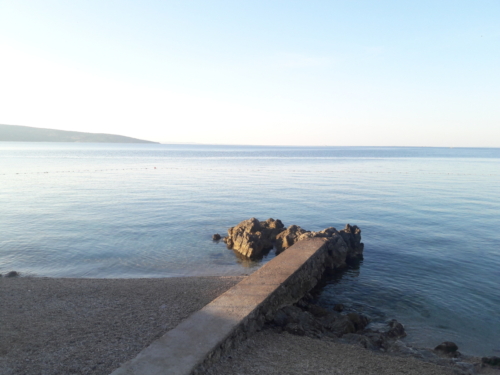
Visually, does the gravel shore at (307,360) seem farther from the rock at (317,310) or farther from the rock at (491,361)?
the rock at (317,310)

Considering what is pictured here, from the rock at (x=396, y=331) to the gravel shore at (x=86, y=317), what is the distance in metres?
5.25

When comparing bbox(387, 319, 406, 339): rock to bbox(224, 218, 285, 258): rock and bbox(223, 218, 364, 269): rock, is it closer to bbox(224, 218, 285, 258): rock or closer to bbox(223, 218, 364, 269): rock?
bbox(223, 218, 364, 269): rock

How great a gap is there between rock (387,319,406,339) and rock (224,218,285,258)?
8113 millimetres

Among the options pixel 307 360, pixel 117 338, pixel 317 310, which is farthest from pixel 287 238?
pixel 117 338

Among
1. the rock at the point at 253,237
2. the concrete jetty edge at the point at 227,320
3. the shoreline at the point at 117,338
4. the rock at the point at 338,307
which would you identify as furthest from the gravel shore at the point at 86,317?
the rock at the point at 253,237

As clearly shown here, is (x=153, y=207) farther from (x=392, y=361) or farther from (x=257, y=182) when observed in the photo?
(x=392, y=361)

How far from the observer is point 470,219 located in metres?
24.5

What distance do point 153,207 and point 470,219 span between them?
23.1 metres

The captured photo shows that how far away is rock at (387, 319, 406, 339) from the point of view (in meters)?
9.96

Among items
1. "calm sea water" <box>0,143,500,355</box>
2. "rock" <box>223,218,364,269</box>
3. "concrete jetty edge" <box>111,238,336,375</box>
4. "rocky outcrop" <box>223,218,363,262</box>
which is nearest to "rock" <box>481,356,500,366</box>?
"calm sea water" <box>0,143,500,355</box>

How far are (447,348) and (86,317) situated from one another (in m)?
9.39

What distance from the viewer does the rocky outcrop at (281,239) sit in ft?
54.1

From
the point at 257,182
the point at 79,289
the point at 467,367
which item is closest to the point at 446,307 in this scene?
the point at 467,367

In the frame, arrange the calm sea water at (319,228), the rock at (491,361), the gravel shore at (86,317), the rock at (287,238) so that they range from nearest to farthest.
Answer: the gravel shore at (86,317)
the rock at (491,361)
the calm sea water at (319,228)
the rock at (287,238)
